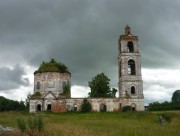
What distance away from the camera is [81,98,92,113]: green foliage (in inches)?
1797

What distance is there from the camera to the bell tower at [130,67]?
46906 millimetres

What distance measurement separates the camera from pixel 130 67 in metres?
48.5

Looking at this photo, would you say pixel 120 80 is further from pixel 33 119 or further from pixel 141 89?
pixel 33 119

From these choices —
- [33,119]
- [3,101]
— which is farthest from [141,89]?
[3,101]

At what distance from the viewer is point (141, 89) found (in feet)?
155

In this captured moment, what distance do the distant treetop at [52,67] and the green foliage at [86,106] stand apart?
727 centimetres

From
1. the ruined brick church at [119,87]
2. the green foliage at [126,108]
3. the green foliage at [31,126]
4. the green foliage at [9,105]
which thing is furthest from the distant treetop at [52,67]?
the green foliage at [31,126]

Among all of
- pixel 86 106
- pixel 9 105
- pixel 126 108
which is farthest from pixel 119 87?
pixel 9 105

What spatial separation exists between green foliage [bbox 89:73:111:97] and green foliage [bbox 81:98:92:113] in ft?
14.5

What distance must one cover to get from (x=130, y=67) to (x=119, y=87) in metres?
3.67

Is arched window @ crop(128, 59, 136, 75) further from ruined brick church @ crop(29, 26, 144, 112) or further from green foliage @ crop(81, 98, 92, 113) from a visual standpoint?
green foliage @ crop(81, 98, 92, 113)

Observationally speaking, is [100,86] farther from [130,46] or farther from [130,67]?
[130,46]

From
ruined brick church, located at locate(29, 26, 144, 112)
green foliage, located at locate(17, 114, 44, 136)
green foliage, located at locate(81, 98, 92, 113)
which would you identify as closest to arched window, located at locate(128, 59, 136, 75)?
ruined brick church, located at locate(29, 26, 144, 112)

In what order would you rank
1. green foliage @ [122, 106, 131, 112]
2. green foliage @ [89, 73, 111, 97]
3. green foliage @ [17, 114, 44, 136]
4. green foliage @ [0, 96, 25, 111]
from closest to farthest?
green foliage @ [17, 114, 44, 136]
green foliage @ [122, 106, 131, 112]
green foliage @ [89, 73, 111, 97]
green foliage @ [0, 96, 25, 111]
